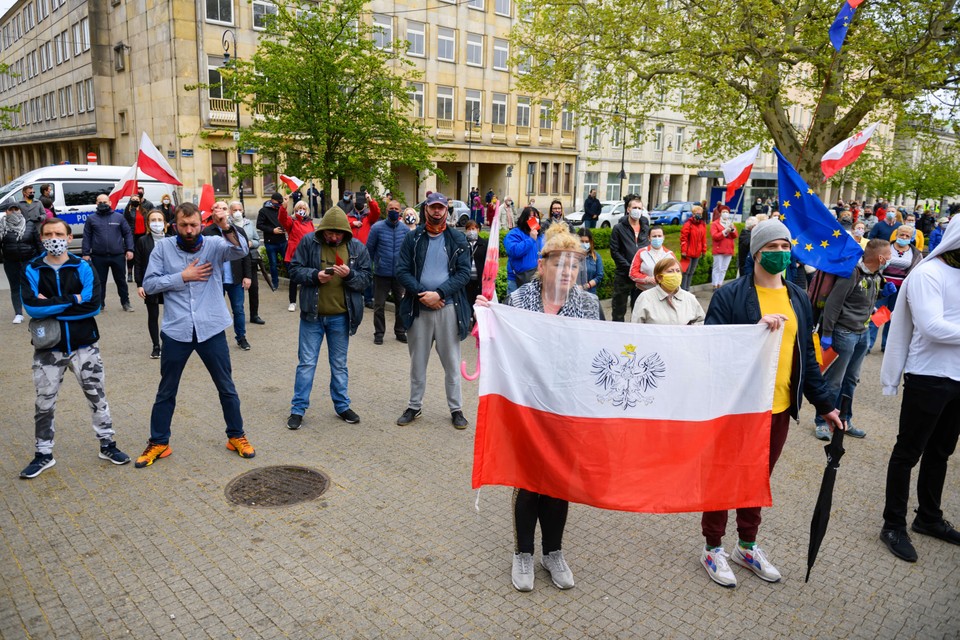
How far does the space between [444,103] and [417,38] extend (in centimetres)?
438

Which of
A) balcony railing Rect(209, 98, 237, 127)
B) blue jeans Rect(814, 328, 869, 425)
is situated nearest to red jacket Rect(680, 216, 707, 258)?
blue jeans Rect(814, 328, 869, 425)

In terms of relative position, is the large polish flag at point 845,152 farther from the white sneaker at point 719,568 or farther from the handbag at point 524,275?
the white sneaker at point 719,568

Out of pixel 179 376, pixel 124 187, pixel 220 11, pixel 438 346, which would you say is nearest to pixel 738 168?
pixel 438 346

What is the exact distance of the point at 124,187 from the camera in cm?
1129

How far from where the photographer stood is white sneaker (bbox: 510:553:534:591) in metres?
4.03

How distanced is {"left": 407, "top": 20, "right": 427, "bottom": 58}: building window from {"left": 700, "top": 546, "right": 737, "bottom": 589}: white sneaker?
4467 centimetres

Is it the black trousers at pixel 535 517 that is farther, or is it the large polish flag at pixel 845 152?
the large polish flag at pixel 845 152

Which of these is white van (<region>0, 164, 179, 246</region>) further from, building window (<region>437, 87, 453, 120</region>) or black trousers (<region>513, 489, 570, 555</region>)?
building window (<region>437, 87, 453, 120</region>)

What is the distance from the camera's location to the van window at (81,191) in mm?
20641

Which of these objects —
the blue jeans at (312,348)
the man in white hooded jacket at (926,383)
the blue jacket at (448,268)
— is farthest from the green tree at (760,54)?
the blue jeans at (312,348)

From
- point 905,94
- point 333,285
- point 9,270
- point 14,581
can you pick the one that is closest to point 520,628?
point 14,581

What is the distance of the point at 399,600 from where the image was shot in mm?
3926

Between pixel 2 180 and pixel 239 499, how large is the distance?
77.6 m

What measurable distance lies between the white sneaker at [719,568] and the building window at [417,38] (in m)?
44.7
